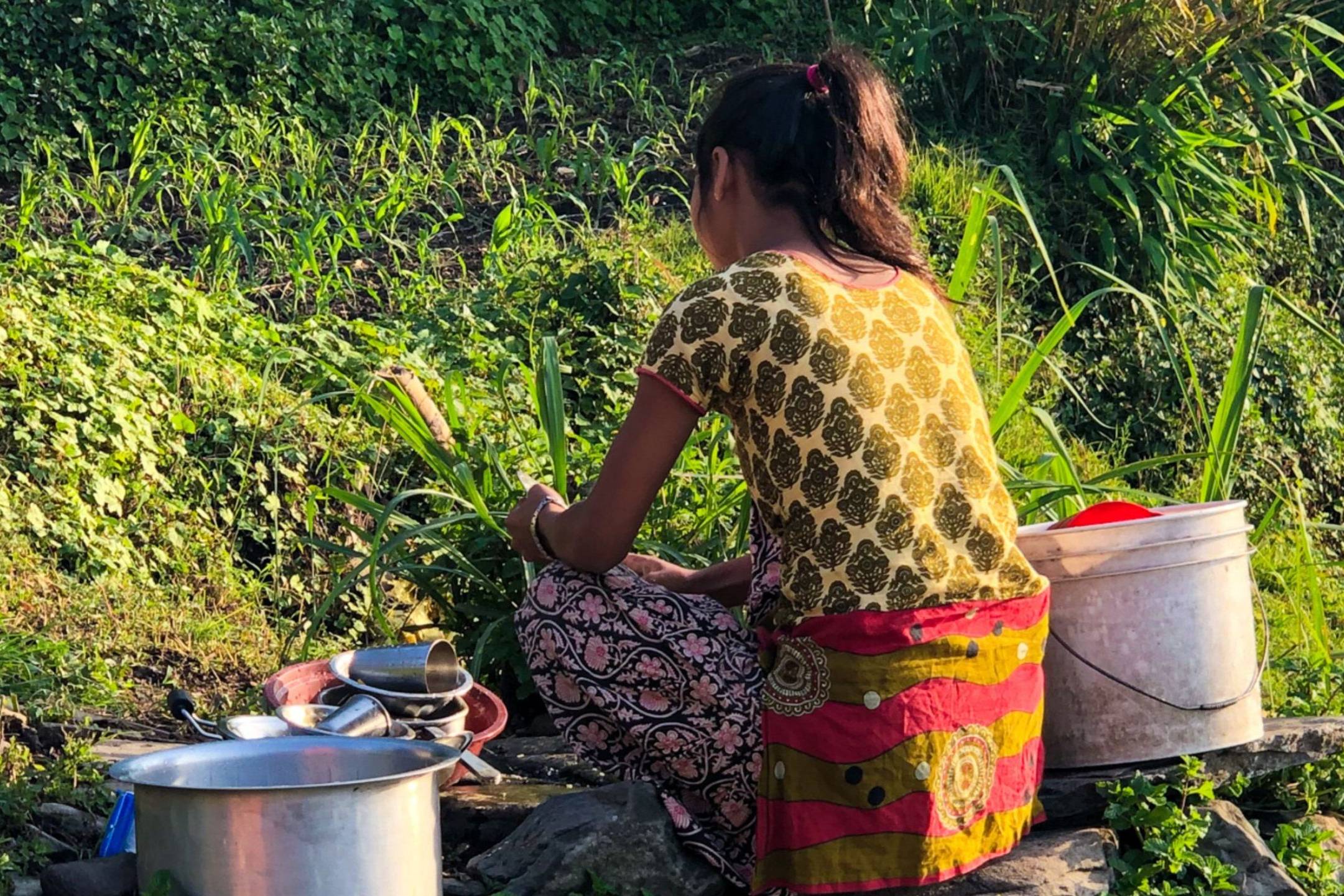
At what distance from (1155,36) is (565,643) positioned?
5334 millimetres

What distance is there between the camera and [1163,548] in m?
2.75

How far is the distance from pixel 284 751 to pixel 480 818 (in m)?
0.73

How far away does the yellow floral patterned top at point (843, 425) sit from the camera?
7.90ft

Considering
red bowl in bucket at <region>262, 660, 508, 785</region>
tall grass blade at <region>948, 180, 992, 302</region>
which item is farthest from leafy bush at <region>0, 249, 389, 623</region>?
tall grass blade at <region>948, 180, 992, 302</region>

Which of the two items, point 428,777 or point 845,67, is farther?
point 845,67

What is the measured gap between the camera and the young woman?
7.95ft

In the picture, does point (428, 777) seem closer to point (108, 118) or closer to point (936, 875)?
point (936, 875)

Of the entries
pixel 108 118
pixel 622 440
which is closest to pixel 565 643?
pixel 622 440

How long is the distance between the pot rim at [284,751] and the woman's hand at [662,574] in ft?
2.09

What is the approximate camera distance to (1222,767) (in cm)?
292

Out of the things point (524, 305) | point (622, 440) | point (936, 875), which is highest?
point (524, 305)

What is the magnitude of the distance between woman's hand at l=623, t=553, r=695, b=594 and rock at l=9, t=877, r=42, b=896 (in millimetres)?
1126

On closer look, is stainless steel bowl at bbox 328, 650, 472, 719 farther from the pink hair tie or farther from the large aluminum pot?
the pink hair tie

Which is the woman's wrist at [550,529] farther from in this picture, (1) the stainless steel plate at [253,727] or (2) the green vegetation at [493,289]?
(2) the green vegetation at [493,289]
